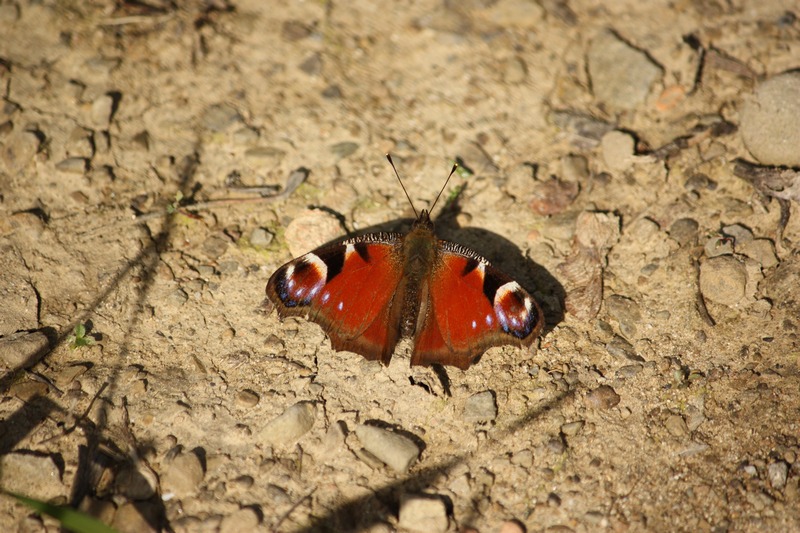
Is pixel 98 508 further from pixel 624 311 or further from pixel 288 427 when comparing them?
pixel 624 311

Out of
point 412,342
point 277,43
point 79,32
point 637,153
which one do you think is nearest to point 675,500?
point 412,342

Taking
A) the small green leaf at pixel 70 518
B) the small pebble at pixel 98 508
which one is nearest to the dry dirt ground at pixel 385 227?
the small pebble at pixel 98 508

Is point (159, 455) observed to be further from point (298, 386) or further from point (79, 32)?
point (79, 32)

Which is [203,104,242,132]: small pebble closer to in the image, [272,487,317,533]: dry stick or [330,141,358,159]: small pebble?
[330,141,358,159]: small pebble

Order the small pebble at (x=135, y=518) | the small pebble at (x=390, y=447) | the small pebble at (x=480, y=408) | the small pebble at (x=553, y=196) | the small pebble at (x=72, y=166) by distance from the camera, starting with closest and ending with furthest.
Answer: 1. the small pebble at (x=135, y=518)
2. the small pebble at (x=390, y=447)
3. the small pebble at (x=480, y=408)
4. the small pebble at (x=72, y=166)
5. the small pebble at (x=553, y=196)

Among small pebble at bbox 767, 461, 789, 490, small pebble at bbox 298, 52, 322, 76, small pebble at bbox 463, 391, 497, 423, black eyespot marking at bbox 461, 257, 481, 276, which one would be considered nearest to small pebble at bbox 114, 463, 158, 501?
small pebble at bbox 463, 391, 497, 423

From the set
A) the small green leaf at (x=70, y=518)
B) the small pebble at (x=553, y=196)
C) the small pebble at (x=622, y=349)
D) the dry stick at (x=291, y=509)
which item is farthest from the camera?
the small pebble at (x=553, y=196)

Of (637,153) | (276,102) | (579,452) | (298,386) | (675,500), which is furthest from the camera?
(276,102)

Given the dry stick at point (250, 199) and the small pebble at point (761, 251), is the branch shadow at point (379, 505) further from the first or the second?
the dry stick at point (250, 199)
